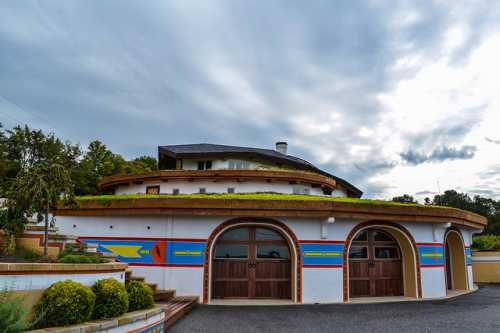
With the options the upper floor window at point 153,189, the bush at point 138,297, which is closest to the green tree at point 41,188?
the bush at point 138,297

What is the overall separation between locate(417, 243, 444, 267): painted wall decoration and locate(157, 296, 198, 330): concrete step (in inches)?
365

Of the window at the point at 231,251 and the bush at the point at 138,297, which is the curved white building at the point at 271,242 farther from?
the bush at the point at 138,297

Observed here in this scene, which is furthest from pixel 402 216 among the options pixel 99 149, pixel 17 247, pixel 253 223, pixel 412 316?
pixel 99 149

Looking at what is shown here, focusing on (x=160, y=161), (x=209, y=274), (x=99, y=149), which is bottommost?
(x=209, y=274)

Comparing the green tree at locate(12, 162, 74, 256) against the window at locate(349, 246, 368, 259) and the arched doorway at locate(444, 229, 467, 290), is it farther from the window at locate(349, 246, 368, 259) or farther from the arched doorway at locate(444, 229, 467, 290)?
the arched doorway at locate(444, 229, 467, 290)

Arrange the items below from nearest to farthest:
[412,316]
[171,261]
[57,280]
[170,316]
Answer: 1. [57,280]
2. [170,316]
3. [412,316]
4. [171,261]

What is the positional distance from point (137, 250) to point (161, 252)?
2.94 ft

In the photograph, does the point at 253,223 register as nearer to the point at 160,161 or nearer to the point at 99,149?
the point at 160,161

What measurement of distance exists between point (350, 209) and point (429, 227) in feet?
14.8

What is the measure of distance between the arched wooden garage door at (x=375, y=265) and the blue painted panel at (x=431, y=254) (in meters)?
0.85

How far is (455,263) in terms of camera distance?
18344mm

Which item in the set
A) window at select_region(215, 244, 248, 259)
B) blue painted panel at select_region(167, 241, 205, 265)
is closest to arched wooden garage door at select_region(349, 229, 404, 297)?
window at select_region(215, 244, 248, 259)

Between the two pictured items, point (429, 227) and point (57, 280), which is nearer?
point (57, 280)

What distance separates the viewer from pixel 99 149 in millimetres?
37906
